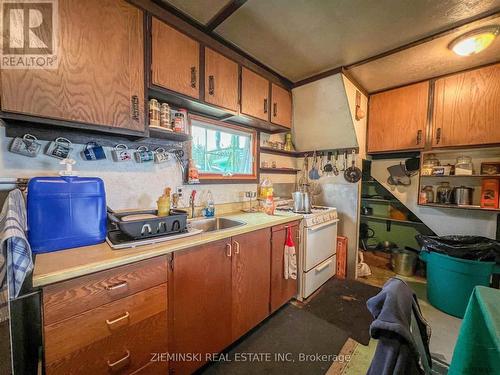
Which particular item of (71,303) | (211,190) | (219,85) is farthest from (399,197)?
(71,303)

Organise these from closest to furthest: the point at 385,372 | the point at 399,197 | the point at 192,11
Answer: the point at 385,372, the point at 192,11, the point at 399,197

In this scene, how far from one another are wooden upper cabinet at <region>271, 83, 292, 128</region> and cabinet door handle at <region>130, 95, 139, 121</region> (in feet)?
4.50

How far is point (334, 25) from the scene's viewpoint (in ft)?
4.95

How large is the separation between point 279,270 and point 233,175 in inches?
41.2

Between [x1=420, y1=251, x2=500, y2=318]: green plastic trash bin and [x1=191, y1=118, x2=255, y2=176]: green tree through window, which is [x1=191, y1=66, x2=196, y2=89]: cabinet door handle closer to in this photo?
[x1=191, y1=118, x2=255, y2=176]: green tree through window

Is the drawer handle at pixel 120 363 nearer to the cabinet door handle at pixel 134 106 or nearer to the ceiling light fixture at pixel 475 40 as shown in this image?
the cabinet door handle at pixel 134 106

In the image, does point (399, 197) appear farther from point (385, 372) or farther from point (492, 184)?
point (385, 372)

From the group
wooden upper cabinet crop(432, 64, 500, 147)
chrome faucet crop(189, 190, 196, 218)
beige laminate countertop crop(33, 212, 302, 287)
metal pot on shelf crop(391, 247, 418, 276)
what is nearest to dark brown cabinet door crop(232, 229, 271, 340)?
beige laminate countertop crop(33, 212, 302, 287)

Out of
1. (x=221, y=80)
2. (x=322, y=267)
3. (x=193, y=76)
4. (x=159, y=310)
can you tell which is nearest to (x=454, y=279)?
(x=322, y=267)

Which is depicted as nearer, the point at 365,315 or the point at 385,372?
the point at 385,372

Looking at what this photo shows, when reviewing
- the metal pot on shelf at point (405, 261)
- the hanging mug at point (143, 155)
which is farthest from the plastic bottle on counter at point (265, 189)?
the metal pot on shelf at point (405, 261)

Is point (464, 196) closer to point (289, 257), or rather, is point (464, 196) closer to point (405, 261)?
point (405, 261)

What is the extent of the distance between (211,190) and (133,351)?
4.25ft

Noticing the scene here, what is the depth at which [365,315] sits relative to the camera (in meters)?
1.80
